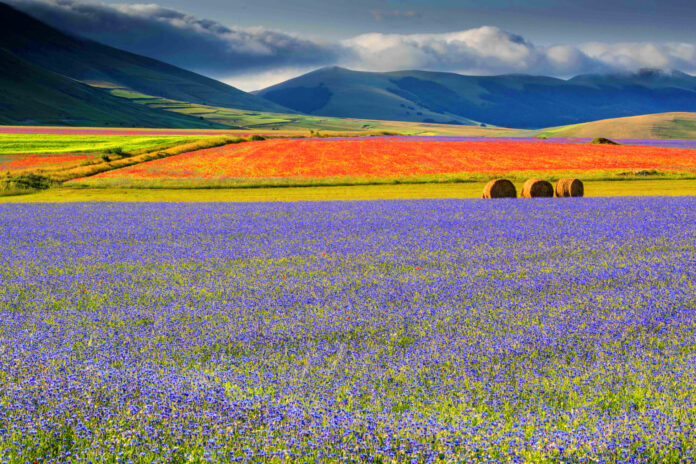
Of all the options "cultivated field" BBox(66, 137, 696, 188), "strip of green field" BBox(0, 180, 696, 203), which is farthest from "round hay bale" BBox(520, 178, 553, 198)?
"cultivated field" BBox(66, 137, 696, 188)

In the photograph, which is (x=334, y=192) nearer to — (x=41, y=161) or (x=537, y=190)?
(x=537, y=190)

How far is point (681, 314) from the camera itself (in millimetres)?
9789

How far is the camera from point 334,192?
3875 centimetres

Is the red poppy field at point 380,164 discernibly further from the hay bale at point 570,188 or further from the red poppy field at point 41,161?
the hay bale at point 570,188

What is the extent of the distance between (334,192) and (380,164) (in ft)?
47.2

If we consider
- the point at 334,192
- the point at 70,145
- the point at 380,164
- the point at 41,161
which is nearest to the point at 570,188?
the point at 334,192

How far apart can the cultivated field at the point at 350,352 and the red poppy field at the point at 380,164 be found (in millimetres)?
28247

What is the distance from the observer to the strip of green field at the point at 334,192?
116 feet

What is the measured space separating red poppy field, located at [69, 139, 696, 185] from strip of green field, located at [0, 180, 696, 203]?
2.58 metres

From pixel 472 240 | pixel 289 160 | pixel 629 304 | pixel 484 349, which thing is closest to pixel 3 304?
pixel 484 349

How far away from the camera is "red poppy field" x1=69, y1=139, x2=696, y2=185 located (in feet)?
147

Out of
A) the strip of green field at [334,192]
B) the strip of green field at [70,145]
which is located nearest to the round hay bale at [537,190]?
the strip of green field at [334,192]

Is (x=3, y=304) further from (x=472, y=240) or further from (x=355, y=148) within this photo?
(x=355, y=148)

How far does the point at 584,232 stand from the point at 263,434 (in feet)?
52.1
